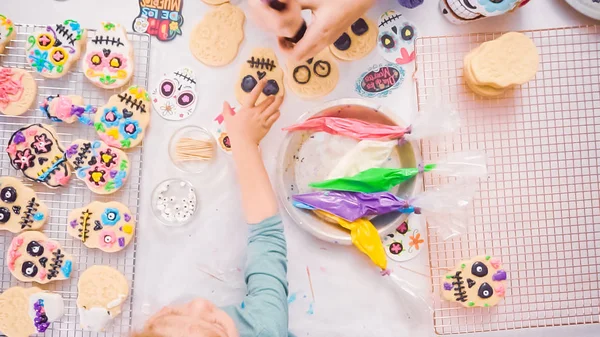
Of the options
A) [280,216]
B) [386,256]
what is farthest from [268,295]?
[386,256]

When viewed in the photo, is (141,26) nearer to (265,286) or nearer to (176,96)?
(176,96)

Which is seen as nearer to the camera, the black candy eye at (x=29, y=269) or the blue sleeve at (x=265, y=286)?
the blue sleeve at (x=265, y=286)

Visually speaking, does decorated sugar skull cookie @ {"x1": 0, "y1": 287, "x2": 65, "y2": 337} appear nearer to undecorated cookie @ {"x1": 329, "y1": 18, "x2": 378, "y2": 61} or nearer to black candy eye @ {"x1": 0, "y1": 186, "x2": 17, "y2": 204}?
black candy eye @ {"x1": 0, "y1": 186, "x2": 17, "y2": 204}

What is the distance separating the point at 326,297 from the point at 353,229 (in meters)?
0.17

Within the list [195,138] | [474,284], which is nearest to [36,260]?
[195,138]

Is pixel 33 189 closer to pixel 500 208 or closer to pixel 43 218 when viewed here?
pixel 43 218

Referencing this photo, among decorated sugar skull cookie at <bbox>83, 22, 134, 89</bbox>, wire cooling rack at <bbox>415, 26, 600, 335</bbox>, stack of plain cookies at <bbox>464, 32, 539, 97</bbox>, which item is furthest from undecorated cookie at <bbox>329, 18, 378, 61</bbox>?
decorated sugar skull cookie at <bbox>83, 22, 134, 89</bbox>

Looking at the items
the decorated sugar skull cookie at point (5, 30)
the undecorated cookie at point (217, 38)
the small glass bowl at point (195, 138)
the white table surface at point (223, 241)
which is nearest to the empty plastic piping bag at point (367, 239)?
the white table surface at point (223, 241)

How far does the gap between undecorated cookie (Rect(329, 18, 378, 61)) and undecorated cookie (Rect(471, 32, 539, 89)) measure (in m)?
0.22

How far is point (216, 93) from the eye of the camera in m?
1.13

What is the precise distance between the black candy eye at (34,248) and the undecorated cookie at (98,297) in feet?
0.33

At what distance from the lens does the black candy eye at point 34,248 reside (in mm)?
1059

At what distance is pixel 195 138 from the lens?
112 cm

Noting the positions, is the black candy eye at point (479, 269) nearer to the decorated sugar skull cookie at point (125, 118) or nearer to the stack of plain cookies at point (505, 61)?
the stack of plain cookies at point (505, 61)
